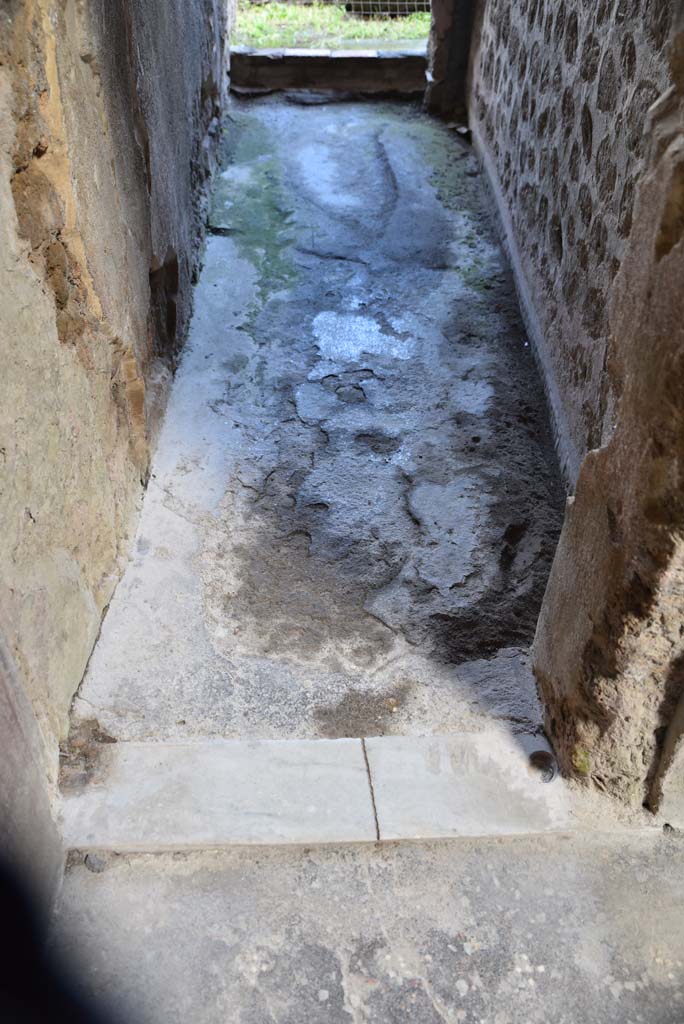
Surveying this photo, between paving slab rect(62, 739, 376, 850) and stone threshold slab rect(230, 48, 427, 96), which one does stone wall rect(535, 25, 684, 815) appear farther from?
stone threshold slab rect(230, 48, 427, 96)

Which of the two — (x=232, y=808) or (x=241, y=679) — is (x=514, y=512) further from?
(x=232, y=808)

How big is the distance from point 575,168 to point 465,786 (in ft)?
6.32

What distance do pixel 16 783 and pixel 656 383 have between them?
1234mm

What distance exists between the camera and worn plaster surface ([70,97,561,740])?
1.96 meters

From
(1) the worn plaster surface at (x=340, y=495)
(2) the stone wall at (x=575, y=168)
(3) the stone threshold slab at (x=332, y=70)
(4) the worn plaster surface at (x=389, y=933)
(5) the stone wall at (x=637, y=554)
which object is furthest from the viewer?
(3) the stone threshold slab at (x=332, y=70)

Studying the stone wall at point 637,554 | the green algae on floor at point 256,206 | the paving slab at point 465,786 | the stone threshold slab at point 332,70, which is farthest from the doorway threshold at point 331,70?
the paving slab at point 465,786

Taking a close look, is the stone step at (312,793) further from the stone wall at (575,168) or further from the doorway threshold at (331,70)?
the doorway threshold at (331,70)

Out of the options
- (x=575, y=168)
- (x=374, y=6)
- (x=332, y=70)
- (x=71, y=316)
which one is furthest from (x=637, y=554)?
(x=374, y=6)

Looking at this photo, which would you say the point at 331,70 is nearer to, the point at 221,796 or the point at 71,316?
the point at 71,316

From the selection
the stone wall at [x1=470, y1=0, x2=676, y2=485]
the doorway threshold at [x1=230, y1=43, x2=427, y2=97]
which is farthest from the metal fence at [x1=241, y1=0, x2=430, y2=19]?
the stone wall at [x1=470, y1=0, x2=676, y2=485]

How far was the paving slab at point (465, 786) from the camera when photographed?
1664 mm

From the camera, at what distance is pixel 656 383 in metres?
1.25

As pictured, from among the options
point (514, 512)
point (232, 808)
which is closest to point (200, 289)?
point (514, 512)

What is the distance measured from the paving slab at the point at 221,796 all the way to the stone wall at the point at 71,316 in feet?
0.45
